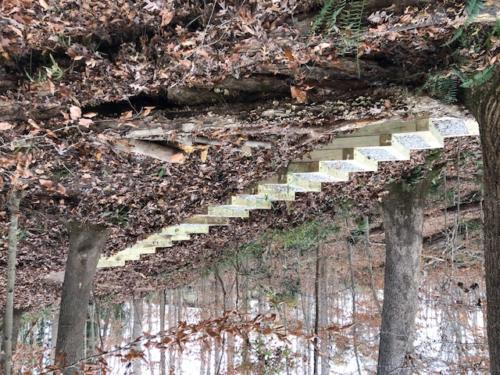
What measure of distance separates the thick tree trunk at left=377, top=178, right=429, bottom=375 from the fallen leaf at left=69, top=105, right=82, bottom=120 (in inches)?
141

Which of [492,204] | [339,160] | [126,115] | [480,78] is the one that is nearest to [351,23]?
[480,78]

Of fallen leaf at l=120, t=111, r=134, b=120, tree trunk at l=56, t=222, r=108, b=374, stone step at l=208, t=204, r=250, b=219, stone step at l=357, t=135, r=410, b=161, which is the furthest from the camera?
stone step at l=208, t=204, r=250, b=219

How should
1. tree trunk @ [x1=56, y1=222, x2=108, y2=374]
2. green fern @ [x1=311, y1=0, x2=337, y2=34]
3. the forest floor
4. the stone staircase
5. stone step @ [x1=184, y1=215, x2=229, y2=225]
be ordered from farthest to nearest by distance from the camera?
stone step @ [x1=184, y1=215, x2=229, y2=225], tree trunk @ [x1=56, y1=222, x2=108, y2=374], the stone staircase, the forest floor, green fern @ [x1=311, y1=0, x2=337, y2=34]

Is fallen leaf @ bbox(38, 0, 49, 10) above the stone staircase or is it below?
above

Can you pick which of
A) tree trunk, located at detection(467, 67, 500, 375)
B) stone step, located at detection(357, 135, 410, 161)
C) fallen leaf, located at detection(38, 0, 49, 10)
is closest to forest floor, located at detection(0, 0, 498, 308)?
fallen leaf, located at detection(38, 0, 49, 10)

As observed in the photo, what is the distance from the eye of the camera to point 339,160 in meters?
3.63

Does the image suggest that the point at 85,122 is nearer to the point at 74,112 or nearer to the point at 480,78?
the point at 74,112

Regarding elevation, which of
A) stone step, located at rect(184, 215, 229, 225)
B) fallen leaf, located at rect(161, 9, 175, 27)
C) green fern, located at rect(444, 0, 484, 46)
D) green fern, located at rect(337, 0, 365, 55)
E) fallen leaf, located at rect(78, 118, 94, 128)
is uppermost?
fallen leaf, located at rect(161, 9, 175, 27)

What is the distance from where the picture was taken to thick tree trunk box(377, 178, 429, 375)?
4.55 meters

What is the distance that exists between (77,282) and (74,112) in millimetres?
2254

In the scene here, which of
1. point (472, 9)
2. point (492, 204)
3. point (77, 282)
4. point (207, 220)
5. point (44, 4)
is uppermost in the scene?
point (44, 4)

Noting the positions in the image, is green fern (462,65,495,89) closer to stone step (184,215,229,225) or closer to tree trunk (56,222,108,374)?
tree trunk (56,222,108,374)

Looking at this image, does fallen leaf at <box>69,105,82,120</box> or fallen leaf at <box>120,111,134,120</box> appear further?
fallen leaf at <box>120,111,134,120</box>

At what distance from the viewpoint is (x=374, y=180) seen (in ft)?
15.9
